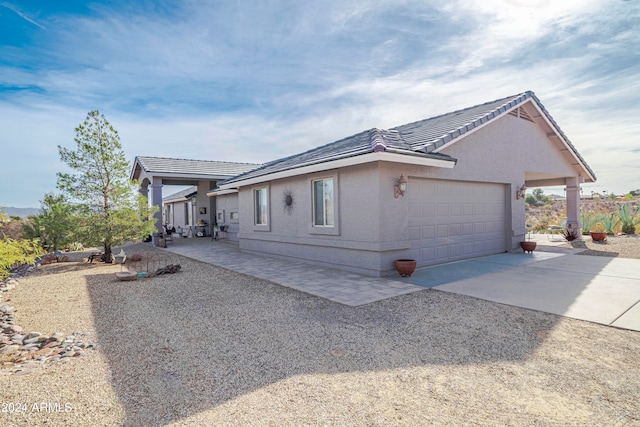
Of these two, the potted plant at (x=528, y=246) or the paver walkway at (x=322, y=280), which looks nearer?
the paver walkway at (x=322, y=280)

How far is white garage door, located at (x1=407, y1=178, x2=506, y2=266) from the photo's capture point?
8.80 metres

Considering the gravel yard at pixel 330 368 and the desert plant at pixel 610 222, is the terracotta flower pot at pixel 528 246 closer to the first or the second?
the gravel yard at pixel 330 368

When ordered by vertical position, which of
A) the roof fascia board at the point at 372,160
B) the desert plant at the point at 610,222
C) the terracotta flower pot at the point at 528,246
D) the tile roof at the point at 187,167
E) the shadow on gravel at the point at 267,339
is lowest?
the shadow on gravel at the point at 267,339

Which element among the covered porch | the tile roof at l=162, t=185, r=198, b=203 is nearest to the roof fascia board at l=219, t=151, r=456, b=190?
the covered porch

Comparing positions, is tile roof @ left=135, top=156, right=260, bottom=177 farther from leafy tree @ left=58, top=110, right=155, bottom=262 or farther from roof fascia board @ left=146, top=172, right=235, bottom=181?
leafy tree @ left=58, top=110, right=155, bottom=262

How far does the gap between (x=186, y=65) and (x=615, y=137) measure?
65.8 ft

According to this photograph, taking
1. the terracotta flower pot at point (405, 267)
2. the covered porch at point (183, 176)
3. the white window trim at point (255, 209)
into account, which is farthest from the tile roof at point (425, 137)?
the covered porch at point (183, 176)

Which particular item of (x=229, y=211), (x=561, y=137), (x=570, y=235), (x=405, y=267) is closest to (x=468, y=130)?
(x=405, y=267)

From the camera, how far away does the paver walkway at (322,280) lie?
6254mm

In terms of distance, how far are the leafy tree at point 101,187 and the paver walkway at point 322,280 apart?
3.15 metres

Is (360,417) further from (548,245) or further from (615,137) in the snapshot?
(615,137)

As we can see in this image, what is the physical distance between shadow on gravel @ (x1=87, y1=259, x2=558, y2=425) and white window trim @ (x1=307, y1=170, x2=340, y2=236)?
2.74m

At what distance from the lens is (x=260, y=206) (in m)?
12.6

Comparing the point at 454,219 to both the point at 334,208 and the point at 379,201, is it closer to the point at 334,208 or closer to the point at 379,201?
the point at 379,201
